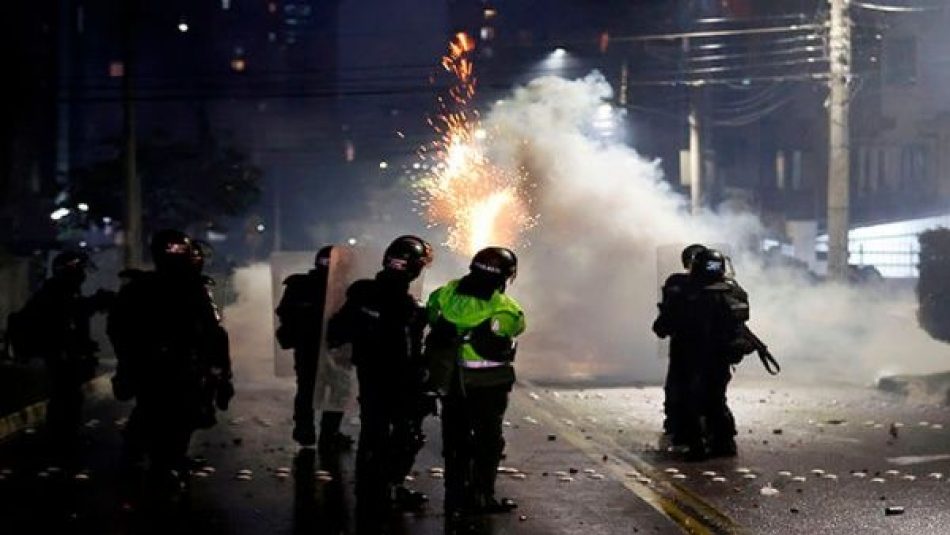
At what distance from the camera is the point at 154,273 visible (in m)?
8.93

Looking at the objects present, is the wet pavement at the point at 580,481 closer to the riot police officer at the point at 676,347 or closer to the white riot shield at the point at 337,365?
the riot police officer at the point at 676,347

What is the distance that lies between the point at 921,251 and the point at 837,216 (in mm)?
3217

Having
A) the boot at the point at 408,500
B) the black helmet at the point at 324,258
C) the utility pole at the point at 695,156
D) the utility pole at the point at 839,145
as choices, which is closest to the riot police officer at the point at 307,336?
the black helmet at the point at 324,258

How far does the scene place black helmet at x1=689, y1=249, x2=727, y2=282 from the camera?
441 inches

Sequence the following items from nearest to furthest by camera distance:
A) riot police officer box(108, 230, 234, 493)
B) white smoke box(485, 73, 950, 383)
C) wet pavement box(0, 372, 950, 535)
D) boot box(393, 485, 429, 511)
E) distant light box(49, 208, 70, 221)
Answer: wet pavement box(0, 372, 950, 535) → boot box(393, 485, 429, 511) → riot police officer box(108, 230, 234, 493) → white smoke box(485, 73, 950, 383) → distant light box(49, 208, 70, 221)

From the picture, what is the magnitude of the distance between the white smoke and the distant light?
55.1 feet

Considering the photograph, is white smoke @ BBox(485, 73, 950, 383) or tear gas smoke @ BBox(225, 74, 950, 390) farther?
white smoke @ BBox(485, 73, 950, 383)

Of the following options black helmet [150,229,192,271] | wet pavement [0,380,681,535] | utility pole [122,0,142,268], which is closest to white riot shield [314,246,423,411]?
wet pavement [0,380,681,535]

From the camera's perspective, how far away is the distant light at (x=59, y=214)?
45.2 m

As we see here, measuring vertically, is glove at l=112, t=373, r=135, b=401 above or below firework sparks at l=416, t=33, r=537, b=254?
below

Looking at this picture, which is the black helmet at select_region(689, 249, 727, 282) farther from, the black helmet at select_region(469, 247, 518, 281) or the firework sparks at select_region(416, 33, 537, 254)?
the firework sparks at select_region(416, 33, 537, 254)

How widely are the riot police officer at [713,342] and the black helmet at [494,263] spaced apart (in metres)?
3.24

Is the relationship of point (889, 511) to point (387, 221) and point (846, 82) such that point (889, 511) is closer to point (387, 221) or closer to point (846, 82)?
point (846, 82)

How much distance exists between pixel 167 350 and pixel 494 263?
221 centimetres
